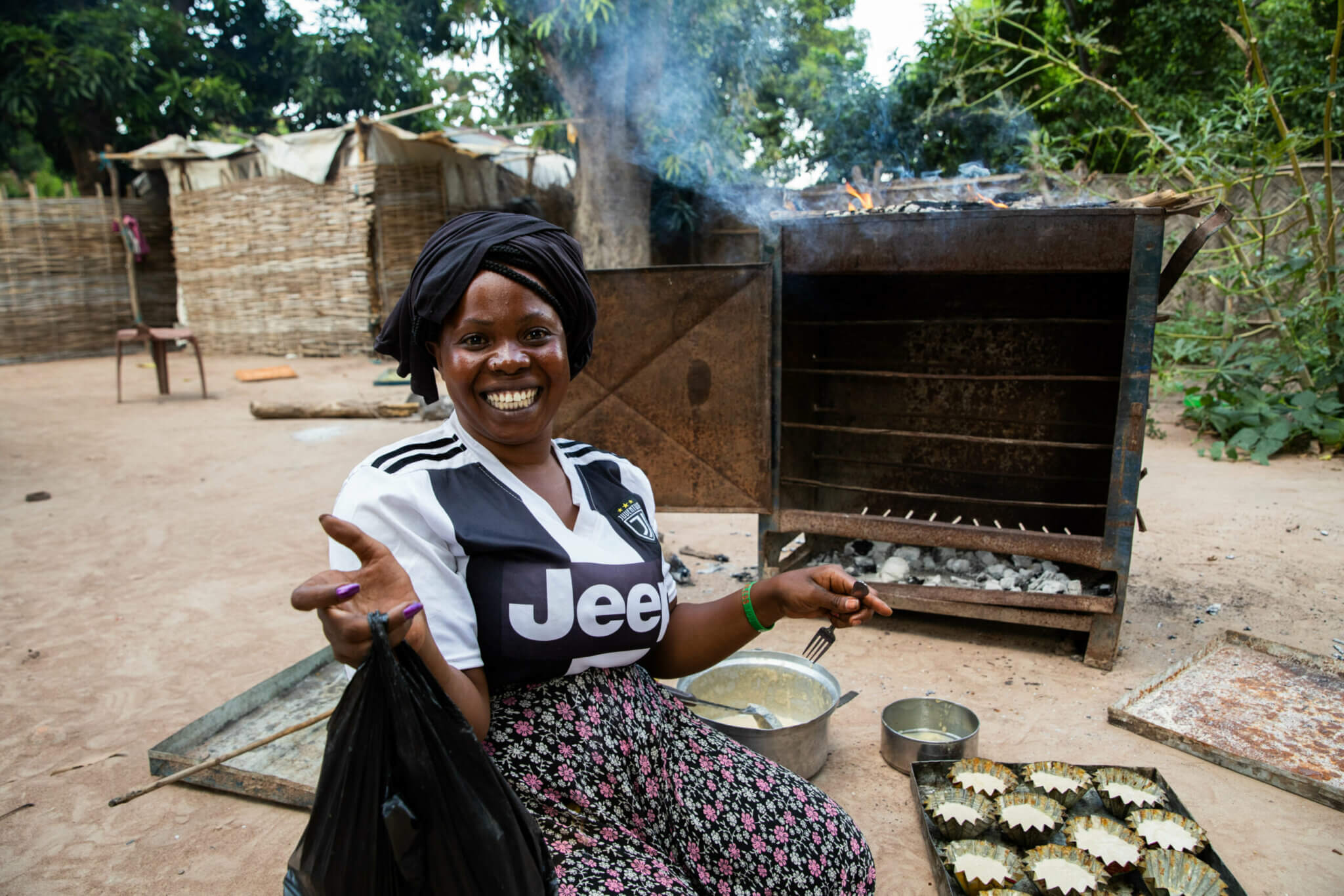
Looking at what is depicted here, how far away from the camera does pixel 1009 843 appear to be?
2.14m

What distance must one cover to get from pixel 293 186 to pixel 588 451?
1145 centimetres

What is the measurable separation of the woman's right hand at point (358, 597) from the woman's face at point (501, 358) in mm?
450

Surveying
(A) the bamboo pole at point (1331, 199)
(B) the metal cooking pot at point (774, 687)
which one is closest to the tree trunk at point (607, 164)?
(A) the bamboo pole at point (1331, 199)

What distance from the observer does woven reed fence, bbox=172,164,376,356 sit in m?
11.3

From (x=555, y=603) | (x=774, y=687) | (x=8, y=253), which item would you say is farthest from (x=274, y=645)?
(x=8, y=253)

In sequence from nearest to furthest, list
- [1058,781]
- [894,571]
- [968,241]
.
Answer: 1. [1058,781]
2. [968,241]
3. [894,571]

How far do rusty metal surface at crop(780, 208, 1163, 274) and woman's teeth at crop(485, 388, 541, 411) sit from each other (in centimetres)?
194

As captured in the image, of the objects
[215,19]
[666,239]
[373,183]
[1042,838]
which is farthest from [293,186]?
[1042,838]

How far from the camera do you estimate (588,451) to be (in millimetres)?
1906

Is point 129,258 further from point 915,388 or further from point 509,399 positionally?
point 509,399

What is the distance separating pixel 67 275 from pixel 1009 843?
48.7 ft

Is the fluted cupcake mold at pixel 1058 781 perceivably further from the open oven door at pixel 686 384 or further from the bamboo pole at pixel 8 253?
the bamboo pole at pixel 8 253

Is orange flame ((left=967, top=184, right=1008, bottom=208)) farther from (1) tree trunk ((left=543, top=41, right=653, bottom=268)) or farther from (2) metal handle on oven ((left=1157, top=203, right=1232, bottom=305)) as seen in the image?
(1) tree trunk ((left=543, top=41, right=653, bottom=268))

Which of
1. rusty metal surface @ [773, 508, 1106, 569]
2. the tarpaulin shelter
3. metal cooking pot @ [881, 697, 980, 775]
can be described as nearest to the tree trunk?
the tarpaulin shelter
